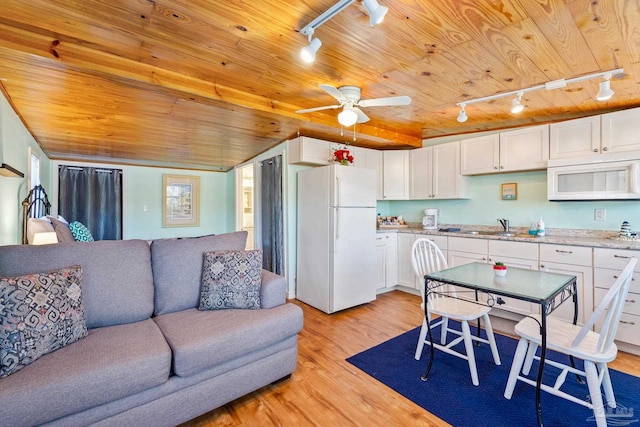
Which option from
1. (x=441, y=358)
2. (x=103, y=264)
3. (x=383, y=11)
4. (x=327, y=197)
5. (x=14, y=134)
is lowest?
(x=441, y=358)

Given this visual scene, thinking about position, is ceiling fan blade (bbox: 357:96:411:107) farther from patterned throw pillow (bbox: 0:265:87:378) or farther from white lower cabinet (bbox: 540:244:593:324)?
patterned throw pillow (bbox: 0:265:87:378)

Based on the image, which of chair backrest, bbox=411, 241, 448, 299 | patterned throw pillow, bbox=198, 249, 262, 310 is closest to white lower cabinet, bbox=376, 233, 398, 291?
chair backrest, bbox=411, 241, 448, 299

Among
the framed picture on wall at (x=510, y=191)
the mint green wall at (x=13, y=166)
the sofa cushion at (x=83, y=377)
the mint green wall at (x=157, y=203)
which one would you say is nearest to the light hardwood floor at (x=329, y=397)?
the sofa cushion at (x=83, y=377)

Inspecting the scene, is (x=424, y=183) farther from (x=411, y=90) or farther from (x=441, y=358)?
(x=441, y=358)

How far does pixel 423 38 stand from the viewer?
1872mm

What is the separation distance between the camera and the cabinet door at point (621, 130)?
275 cm

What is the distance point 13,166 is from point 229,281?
218 cm

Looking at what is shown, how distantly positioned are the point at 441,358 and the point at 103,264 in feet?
8.73

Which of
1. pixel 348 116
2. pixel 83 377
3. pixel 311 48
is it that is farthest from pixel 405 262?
pixel 83 377

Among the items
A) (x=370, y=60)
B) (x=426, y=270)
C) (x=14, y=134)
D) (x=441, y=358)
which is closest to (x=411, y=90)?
(x=370, y=60)

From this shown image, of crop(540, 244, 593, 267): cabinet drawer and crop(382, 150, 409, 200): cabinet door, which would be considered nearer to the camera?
crop(540, 244, 593, 267): cabinet drawer

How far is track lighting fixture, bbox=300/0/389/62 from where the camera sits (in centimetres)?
136

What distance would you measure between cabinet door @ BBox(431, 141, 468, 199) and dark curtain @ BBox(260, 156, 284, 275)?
2.24m

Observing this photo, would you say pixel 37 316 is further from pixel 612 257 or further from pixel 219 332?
pixel 612 257
